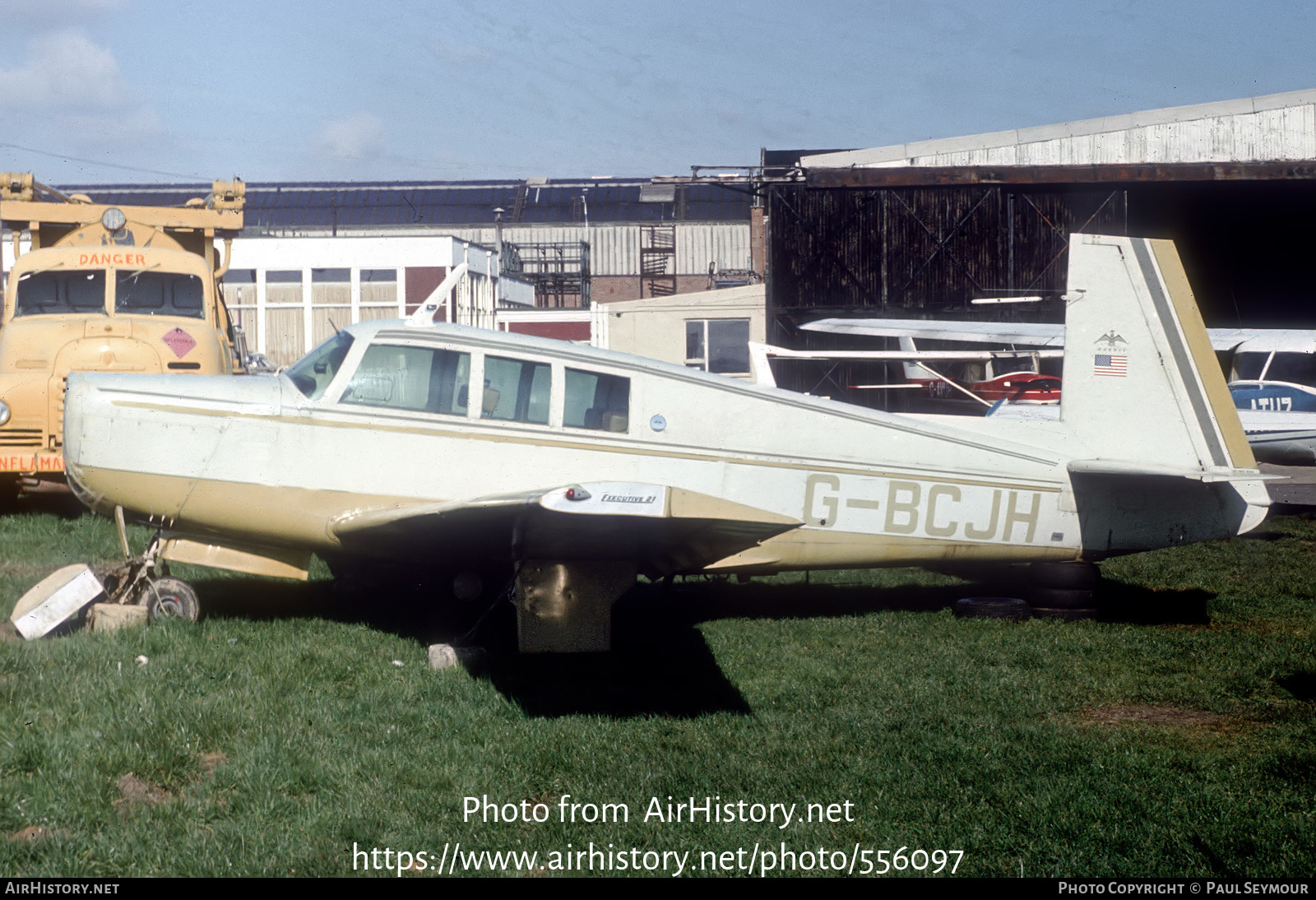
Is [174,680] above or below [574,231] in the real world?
below

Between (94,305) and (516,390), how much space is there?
7.12m

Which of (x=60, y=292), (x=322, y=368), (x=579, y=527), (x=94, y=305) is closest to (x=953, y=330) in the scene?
(x=94, y=305)

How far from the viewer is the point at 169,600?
7.05 meters

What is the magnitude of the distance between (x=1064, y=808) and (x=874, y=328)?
57.7ft

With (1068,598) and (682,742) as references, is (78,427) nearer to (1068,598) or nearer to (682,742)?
(682,742)

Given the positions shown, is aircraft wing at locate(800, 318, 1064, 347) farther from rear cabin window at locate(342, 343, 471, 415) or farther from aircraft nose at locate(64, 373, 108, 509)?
aircraft nose at locate(64, 373, 108, 509)

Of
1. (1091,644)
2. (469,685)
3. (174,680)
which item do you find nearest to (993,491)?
(1091,644)

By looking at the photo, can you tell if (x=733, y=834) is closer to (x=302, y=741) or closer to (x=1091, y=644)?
(x=302, y=741)

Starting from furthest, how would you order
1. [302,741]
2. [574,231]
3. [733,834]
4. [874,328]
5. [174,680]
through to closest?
[574,231] < [874,328] < [174,680] < [302,741] < [733,834]

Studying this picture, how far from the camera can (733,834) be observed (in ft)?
13.7

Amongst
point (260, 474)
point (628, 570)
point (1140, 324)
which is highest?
point (1140, 324)

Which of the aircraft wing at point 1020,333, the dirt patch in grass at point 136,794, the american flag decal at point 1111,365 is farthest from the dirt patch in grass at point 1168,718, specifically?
the aircraft wing at point 1020,333

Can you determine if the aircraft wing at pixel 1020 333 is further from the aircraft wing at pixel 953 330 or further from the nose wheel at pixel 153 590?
the nose wheel at pixel 153 590

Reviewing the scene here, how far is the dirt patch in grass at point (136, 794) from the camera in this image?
4285 millimetres
